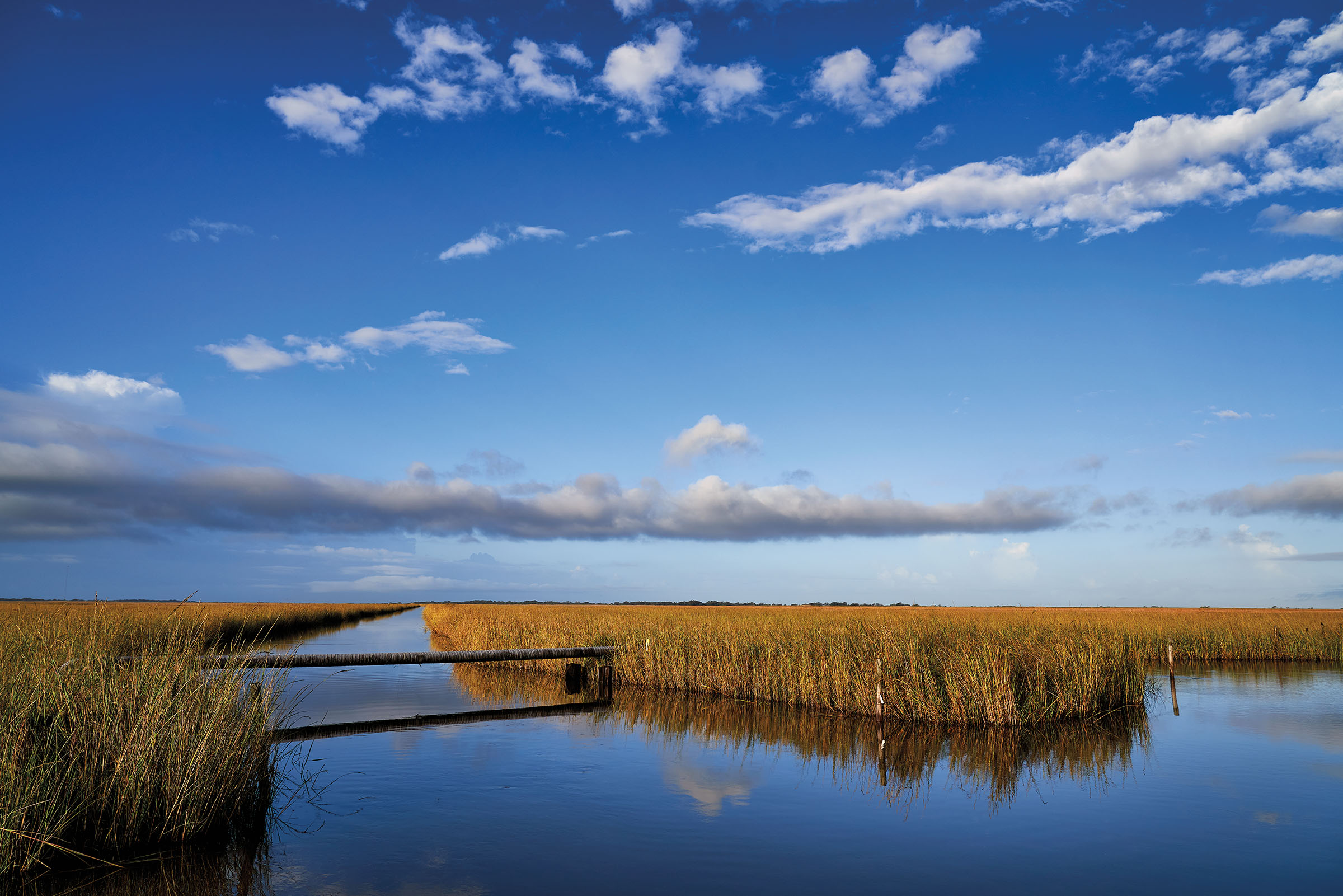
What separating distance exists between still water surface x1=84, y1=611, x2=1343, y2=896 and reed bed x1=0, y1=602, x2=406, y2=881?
0.79 m

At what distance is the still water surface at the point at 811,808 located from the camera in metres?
6.48

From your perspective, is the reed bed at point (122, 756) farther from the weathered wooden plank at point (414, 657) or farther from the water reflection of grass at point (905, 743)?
the water reflection of grass at point (905, 743)

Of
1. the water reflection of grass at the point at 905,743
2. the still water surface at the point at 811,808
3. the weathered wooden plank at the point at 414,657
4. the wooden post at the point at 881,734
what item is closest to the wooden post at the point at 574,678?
the weathered wooden plank at the point at 414,657

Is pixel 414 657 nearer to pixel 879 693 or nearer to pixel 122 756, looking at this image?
pixel 879 693

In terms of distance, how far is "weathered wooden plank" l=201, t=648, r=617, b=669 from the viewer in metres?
13.5

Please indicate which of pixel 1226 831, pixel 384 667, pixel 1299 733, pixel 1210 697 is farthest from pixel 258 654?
pixel 1210 697

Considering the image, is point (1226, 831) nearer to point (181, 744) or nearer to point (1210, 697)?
point (181, 744)

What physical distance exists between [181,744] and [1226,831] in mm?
10035

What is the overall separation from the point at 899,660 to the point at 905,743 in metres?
2.50

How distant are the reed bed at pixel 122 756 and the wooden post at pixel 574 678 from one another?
35.9 feet

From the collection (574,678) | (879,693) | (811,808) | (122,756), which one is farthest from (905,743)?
(122,756)

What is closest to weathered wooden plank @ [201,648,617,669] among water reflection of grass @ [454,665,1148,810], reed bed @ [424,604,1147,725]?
water reflection of grass @ [454,665,1148,810]

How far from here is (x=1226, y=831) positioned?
7871 mm

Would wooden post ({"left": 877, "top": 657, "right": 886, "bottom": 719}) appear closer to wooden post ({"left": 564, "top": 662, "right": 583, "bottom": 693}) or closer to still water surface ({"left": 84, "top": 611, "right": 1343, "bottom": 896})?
still water surface ({"left": 84, "top": 611, "right": 1343, "bottom": 896})
